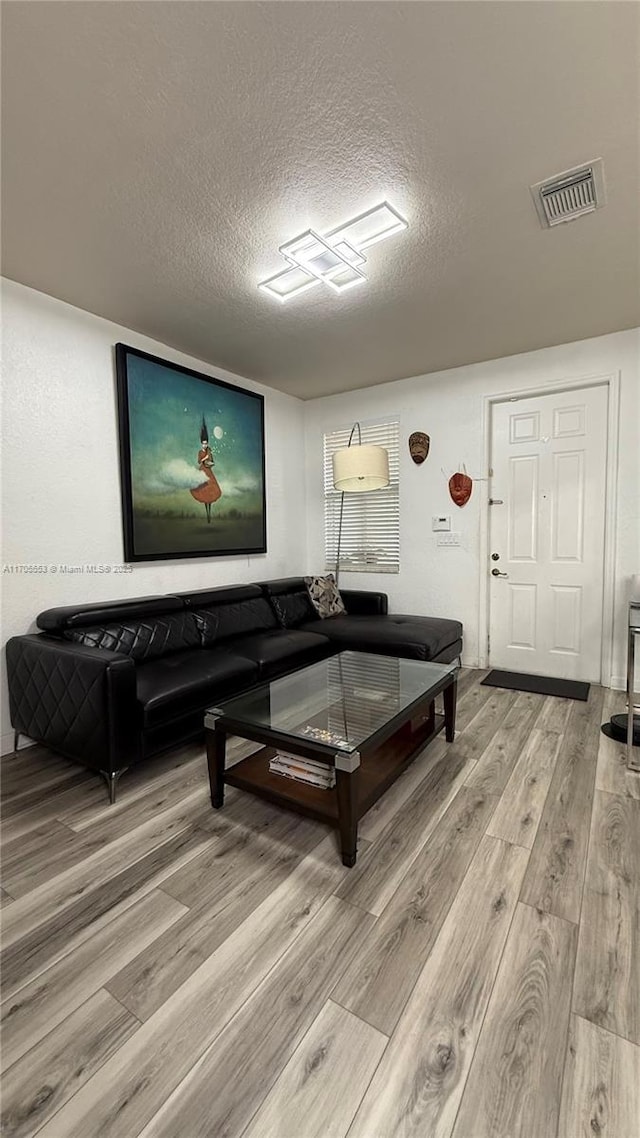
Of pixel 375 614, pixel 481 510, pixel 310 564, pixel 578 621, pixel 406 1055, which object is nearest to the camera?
pixel 406 1055

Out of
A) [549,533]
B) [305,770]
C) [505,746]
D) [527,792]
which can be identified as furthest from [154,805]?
[549,533]

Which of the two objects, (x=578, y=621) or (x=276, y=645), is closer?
(x=276, y=645)

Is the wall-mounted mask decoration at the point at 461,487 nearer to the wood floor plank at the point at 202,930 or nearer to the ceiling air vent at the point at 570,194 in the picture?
the ceiling air vent at the point at 570,194

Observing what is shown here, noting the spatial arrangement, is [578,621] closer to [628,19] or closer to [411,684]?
[411,684]

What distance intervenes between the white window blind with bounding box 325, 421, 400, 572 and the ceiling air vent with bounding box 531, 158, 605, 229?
238 centimetres

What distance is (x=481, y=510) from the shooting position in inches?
157

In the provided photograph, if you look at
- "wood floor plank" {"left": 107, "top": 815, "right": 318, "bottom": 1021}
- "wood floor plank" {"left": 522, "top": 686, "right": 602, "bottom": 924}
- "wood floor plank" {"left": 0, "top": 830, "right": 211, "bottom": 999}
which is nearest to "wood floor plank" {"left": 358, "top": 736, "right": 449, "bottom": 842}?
"wood floor plank" {"left": 107, "top": 815, "right": 318, "bottom": 1021}

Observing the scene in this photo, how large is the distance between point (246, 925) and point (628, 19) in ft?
9.82

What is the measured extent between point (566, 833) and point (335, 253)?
2854 millimetres

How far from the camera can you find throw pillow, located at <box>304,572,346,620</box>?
4.34m

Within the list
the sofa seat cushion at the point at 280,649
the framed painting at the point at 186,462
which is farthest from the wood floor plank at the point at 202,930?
the framed painting at the point at 186,462

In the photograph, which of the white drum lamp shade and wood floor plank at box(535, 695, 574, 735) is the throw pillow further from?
wood floor plank at box(535, 695, 574, 735)

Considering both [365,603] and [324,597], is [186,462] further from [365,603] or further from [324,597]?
[365,603]

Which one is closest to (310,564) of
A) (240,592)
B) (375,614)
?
(375,614)
